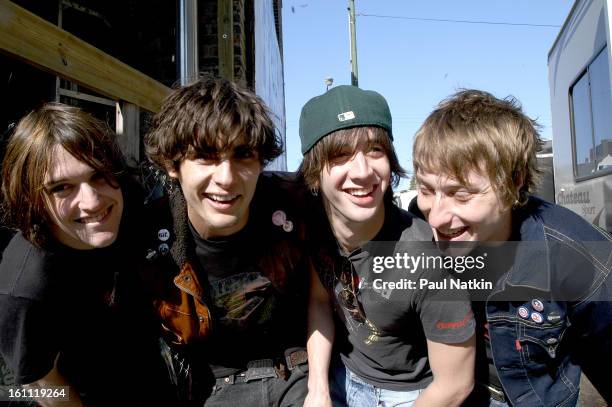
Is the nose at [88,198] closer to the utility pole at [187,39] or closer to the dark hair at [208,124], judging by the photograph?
the dark hair at [208,124]

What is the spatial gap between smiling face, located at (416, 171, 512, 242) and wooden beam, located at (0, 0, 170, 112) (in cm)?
172

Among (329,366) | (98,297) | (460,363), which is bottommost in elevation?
(329,366)

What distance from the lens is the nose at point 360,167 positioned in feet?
5.46

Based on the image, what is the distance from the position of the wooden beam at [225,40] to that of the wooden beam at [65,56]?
1.63 m

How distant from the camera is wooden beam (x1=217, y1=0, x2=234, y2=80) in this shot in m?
4.64

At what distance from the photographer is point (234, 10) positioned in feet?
16.6

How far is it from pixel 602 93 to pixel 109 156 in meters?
3.55

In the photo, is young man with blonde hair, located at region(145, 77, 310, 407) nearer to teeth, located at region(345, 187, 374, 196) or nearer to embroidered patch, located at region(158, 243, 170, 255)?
embroidered patch, located at region(158, 243, 170, 255)

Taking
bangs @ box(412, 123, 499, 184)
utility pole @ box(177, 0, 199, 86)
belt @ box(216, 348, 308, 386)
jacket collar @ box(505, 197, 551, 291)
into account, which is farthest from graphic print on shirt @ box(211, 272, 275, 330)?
utility pole @ box(177, 0, 199, 86)

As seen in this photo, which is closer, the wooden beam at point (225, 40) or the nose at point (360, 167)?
the nose at point (360, 167)

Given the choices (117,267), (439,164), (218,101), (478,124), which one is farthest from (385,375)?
(218,101)

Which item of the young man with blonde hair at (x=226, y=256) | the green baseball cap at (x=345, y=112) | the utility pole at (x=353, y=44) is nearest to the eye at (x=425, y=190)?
the green baseball cap at (x=345, y=112)

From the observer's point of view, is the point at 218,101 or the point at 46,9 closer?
the point at 218,101

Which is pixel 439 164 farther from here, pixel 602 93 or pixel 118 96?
pixel 602 93
